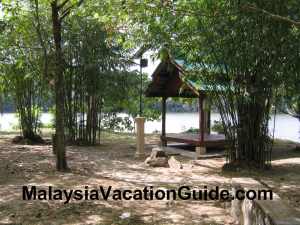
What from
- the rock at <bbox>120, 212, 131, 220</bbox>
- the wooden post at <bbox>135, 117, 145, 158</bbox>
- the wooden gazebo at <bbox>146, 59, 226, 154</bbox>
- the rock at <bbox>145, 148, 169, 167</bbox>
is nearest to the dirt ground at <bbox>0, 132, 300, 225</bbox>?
the rock at <bbox>120, 212, 131, 220</bbox>

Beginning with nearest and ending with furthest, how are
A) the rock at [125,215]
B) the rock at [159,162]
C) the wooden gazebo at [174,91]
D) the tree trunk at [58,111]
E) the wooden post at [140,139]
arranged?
the rock at [125,215] → the tree trunk at [58,111] → the rock at [159,162] → the wooden post at [140,139] → the wooden gazebo at [174,91]

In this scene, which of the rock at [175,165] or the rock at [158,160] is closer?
the rock at [175,165]

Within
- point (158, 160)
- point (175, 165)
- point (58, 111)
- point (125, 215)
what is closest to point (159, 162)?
point (158, 160)

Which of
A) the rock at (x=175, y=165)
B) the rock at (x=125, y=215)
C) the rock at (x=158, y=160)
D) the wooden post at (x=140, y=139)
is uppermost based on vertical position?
the wooden post at (x=140, y=139)

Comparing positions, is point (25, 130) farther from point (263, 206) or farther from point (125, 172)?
point (263, 206)

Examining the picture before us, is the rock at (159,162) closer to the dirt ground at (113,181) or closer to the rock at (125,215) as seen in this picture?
the dirt ground at (113,181)

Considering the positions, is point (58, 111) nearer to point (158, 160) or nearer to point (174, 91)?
point (158, 160)

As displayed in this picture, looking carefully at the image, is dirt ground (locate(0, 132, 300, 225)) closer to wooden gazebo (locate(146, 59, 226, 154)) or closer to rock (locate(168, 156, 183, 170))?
rock (locate(168, 156, 183, 170))

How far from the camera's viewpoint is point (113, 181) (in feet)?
23.2

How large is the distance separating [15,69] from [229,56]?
7.35 m

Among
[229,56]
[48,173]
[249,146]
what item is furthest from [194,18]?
[48,173]

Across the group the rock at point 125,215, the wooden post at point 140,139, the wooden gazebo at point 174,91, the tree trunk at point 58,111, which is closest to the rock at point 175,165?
the wooden post at point 140,139

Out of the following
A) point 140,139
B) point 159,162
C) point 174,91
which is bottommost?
point 159,162

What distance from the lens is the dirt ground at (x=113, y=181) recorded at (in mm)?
5031
